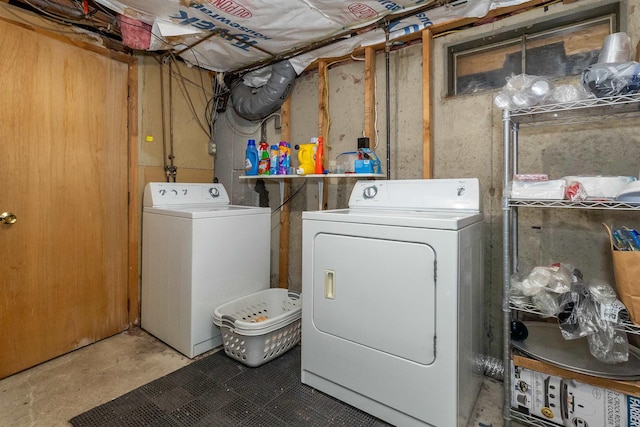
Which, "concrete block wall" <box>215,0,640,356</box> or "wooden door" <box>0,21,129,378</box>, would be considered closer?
"concrete block wall" <box>215,0,640,356</box>

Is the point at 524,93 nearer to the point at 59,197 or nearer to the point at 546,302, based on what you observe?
the point at 546,302

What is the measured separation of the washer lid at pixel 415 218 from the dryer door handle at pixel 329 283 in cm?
29

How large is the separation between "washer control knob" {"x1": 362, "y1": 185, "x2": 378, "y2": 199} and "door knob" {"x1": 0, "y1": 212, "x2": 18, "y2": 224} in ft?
6.88

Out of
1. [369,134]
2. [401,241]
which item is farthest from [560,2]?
[401,241]

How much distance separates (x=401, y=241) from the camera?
1456 mm

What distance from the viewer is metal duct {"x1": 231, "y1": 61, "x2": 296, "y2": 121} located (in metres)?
2.60

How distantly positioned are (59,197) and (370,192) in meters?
2.03

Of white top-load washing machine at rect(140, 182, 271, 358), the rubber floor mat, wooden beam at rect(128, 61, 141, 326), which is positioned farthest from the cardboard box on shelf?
wooden beam at rect(128, 61, 141, 326)

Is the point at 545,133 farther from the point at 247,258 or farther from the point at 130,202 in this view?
the point at 130,202

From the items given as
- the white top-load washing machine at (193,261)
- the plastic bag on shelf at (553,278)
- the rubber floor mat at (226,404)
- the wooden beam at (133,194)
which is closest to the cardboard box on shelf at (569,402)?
the plastic bag on shelf at (553,278)

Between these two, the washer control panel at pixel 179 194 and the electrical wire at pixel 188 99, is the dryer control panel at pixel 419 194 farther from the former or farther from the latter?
the electrical wire at pixel 188 99

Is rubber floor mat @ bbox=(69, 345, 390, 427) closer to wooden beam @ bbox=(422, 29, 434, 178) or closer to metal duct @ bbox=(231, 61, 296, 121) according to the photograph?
wooden beam @ bbox=(422, 29, 434, 178)

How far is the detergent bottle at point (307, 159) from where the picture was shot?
2371mm

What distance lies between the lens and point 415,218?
141 centimetres
